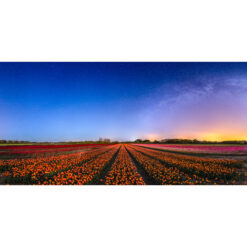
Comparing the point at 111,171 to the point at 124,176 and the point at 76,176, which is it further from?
the point at 76,176

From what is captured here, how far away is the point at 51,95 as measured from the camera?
16.0 feet

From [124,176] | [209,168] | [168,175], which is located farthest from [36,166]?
[209,168]

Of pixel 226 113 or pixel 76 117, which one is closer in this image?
pixel 226 113

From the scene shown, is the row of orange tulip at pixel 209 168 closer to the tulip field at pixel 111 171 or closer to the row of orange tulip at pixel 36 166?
the tulip field at pixel 111 171

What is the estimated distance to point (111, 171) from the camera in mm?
4090

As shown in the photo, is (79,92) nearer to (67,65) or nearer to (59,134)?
(67,65)

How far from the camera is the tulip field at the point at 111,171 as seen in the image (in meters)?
3.76

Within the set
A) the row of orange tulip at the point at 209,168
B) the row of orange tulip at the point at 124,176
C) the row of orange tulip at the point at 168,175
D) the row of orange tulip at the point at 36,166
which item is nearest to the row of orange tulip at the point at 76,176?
the row of orange tulip at the point at 36,166

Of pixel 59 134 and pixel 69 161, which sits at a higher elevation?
pixel 59 134

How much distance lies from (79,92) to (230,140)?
658cm

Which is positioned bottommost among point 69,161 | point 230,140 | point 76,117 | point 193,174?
point 193,174
